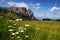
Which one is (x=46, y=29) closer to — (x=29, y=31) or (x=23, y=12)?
(x=29, y=31)

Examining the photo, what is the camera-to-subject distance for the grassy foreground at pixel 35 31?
139 inches

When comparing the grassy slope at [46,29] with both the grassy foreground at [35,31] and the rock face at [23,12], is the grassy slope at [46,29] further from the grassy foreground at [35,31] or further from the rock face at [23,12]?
the rock face at [23,12]

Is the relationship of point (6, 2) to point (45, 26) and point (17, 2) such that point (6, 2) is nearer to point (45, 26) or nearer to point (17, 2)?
point (17, 2)

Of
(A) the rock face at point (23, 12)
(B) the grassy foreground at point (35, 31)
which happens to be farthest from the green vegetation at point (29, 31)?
(A) the rock face at point (23, 12)

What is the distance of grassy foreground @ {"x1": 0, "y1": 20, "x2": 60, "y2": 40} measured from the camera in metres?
3.52

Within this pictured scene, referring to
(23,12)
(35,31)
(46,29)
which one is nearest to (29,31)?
(35,31)

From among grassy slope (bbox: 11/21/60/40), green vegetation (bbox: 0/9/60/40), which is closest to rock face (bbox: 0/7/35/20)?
grassy slope (bbox: 11/21/60/40)

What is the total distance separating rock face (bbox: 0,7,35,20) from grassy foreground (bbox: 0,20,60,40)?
254 millimetres

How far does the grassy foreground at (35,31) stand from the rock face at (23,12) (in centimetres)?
25

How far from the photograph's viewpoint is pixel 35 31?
3701 mm

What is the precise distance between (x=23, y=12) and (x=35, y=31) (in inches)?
32.0

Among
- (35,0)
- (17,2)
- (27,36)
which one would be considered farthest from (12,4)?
(27,36)

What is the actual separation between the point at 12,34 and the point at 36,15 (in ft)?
2.77

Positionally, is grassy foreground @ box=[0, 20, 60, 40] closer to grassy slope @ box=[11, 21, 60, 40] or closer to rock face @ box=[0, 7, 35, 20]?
grassy slope @ box=[11, 21, 60, 40]
